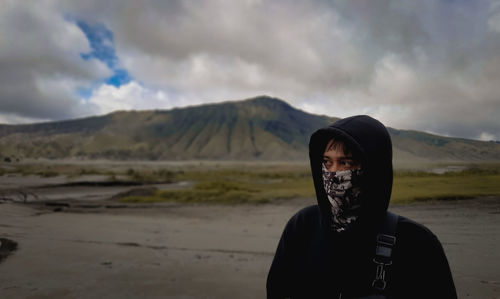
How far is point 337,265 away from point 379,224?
453 mm

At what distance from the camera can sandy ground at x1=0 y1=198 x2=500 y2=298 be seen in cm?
431

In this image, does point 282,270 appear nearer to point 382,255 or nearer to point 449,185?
point 382,255

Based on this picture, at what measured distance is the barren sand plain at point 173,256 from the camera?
4312mm

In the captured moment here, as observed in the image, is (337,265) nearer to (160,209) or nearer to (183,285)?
(183,285)

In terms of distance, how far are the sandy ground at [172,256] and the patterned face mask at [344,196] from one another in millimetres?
3241

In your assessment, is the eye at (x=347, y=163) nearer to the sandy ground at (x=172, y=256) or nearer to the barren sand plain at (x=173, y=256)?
the barren sand plain at (x=173, y=256)

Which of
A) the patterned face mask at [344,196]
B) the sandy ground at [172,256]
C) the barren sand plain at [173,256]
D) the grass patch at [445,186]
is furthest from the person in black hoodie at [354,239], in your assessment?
the grass patch at [445,186]

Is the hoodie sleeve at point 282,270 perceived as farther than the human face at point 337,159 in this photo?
Yes


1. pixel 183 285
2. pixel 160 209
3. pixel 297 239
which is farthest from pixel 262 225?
pixel 297 239

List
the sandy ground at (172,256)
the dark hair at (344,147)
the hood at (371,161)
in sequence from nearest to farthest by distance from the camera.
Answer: the hood at (371,161) < the dark hair at (344,147) < the sandy ground at (172,256)

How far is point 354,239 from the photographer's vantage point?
2203mm

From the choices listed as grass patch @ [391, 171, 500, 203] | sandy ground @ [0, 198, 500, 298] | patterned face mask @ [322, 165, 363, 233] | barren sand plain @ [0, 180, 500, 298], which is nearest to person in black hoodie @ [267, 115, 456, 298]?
patterned face mask @ [322, 165, 363, 233]

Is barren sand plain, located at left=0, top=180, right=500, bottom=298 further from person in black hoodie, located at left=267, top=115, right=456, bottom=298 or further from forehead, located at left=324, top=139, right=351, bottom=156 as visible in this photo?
forehead, located at left=324, top=139, right=351, bottom=156

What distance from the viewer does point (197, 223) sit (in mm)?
13117
